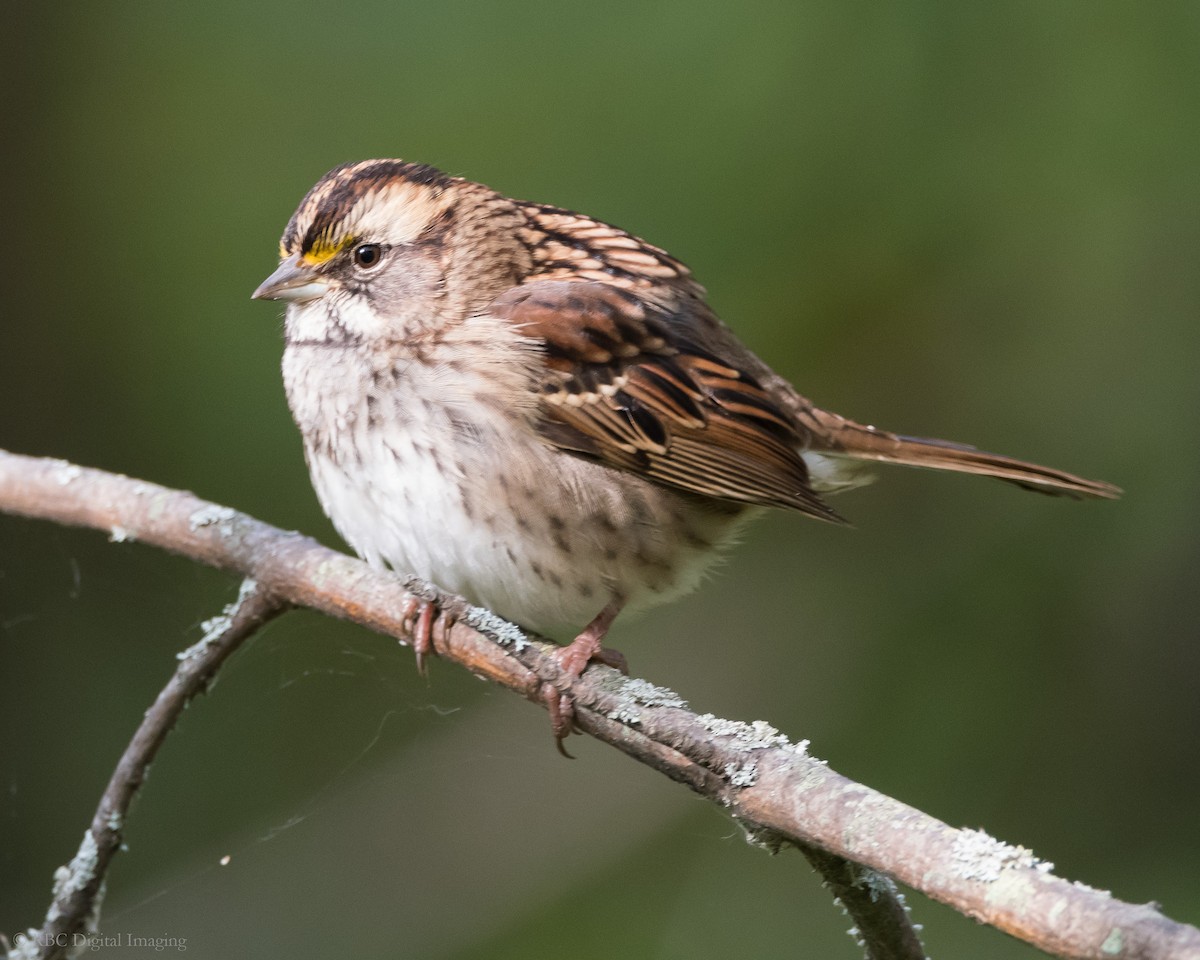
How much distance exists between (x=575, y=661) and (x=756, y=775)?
2.53 ft

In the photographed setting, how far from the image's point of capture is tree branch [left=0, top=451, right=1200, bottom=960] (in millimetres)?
1355

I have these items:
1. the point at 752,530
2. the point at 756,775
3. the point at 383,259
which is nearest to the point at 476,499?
the point at 383,259

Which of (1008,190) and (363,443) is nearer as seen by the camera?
(363,443)

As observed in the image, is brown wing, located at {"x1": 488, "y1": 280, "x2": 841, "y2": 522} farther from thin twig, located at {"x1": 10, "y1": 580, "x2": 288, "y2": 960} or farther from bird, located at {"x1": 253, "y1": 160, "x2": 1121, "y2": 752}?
thin twig, located at {"x1": 10, "y1": 580, "x2": 288, "y2": 960}

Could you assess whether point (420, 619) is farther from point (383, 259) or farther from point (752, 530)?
point (752, 530)

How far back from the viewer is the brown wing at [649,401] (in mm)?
2645

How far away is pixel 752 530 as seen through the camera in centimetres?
388

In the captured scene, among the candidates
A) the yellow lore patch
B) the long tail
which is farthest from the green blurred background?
the yellow lore patch

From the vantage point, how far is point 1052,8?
11.6 feet

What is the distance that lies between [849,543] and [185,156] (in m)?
2.04

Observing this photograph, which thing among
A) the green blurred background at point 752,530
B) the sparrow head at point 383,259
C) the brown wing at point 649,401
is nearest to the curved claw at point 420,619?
the brown wing at point 649,401

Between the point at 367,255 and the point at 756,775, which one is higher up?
the point at 367,255

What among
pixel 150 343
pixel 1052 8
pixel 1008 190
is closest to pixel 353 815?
pixel 150 343

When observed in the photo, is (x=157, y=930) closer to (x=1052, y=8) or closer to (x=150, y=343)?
(x=150, y=343)
